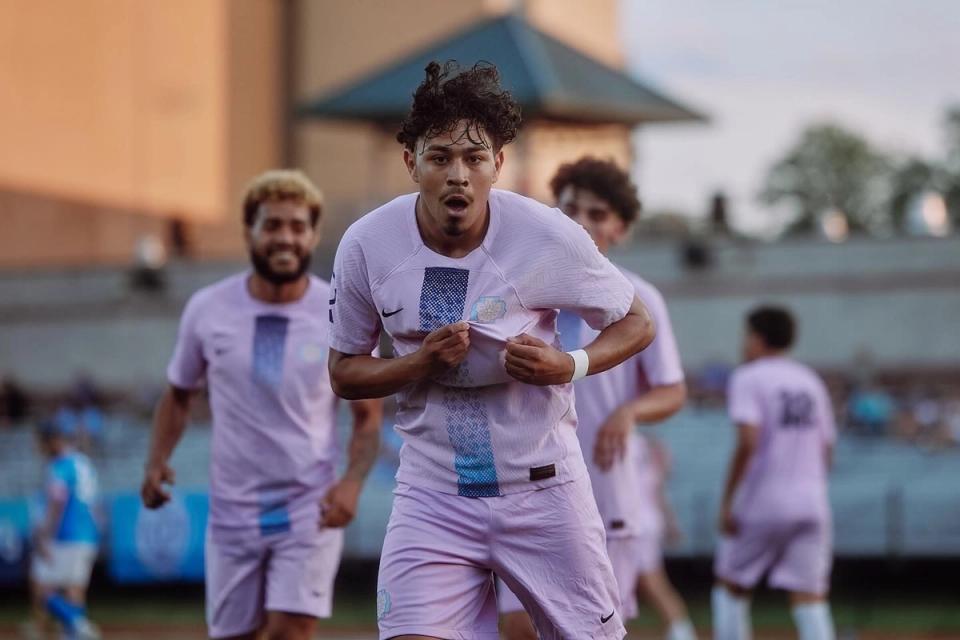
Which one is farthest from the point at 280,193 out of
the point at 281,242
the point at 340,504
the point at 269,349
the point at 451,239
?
the point at 451,239

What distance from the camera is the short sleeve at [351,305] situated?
5.12m

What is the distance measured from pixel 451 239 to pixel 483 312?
0.81ft

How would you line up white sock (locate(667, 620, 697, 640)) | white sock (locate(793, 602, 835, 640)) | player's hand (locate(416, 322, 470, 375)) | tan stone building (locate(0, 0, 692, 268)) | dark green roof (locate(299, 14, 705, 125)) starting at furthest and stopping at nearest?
1. tan stone building (locate(0, 0, 692, 268))
2. dark green roof (locate(299, 14, 705, 125))
3. white sock (locate(667, 620, 697, 640))
4. white sock (locate(793, 602, 835, 640))
5. player's hand (locate(416, 322, 470, 375))

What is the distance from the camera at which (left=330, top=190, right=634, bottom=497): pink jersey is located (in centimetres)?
499

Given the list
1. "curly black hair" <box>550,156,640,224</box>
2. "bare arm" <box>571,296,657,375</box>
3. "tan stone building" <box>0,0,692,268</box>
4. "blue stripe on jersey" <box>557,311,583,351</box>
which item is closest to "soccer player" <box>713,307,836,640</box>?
"curly black hair" <box>550,156,640,224</box>

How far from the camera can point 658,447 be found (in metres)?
15.6

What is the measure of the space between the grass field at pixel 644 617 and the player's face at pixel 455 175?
922 centimetres

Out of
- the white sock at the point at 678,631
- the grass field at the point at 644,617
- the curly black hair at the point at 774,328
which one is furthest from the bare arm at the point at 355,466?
the grass field at the point at 644,617

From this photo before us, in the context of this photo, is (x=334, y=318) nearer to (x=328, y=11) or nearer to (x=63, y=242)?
(x=63, y=242)

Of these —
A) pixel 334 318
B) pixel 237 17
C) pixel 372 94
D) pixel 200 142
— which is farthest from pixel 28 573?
pixel 237 17

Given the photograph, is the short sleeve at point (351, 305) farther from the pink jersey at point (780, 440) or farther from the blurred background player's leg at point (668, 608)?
the blurred background player's leg at point (668, 608)

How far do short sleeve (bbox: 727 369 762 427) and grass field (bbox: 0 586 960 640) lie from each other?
157 inches

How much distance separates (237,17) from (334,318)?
44.8 m

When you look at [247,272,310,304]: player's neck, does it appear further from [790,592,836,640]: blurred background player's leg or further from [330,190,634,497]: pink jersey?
[790,592,836,640]: blurred background player's leg
